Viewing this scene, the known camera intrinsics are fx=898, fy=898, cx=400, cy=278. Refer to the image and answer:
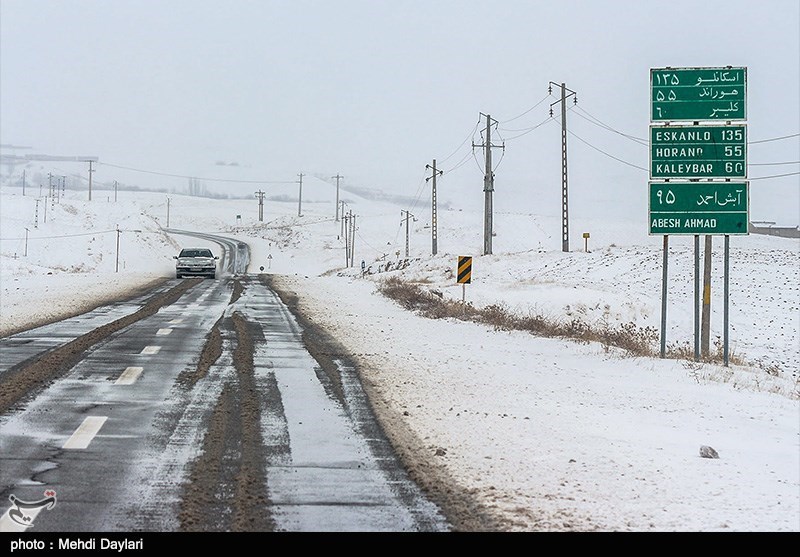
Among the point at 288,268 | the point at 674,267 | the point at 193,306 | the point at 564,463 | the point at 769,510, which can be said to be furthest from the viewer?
the point at 288,268

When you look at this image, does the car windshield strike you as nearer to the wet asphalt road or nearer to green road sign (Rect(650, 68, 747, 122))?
the wet asphalt road

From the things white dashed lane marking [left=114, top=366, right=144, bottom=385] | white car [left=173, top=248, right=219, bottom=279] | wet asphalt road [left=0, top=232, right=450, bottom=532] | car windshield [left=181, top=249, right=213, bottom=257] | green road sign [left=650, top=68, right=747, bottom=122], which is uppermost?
green road sign [left=650, top=68, right=747, bottom=122]

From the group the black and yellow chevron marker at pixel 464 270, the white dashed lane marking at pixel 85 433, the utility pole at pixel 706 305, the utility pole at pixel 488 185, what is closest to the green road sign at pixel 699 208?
the utility pole at pixel 706 305

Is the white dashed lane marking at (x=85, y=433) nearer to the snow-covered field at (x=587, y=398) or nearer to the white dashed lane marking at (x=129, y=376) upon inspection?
the white dashed lane marking at (x=129, y=376)

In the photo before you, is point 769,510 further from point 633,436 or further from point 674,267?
point 674,267

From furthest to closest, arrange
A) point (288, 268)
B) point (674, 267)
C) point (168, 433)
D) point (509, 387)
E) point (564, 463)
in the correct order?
point (288, 268)
point (674, 267)
point (509, 387)
point (168, 433)
point (564, 463)

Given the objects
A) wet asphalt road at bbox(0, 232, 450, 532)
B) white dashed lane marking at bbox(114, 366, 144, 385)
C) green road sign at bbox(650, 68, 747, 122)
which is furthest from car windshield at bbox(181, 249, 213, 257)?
white dashed lane marking at bbox(114, 366, 144, 385)

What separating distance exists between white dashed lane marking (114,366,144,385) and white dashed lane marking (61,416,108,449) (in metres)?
2.41

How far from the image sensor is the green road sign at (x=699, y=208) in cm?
1609

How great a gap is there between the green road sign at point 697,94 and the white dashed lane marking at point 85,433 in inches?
452

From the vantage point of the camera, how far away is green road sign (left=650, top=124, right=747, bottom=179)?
53.0ft
